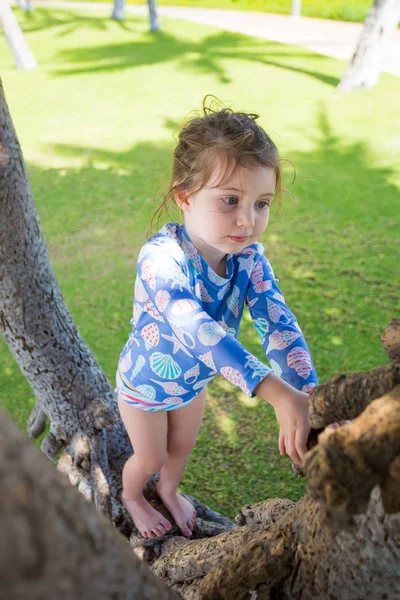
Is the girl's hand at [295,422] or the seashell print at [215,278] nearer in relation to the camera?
the girl's hand at [295,422]

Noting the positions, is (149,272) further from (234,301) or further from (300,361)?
(300,361)

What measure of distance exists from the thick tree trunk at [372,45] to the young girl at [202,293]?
901 cm

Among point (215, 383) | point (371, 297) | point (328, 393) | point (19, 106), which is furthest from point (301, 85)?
point (328, 393)

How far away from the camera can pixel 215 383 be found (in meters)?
4.30

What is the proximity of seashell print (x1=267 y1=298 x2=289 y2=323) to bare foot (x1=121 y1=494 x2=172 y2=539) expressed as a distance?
3.49 ft

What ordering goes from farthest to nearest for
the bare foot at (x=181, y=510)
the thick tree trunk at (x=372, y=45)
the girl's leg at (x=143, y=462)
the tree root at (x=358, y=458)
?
1. the thick tree trunk at (x=372, y=45)
2. the bare foot at (x=181, y=510)
3. the girl's leg at (x=143, y=462)
4. the tree root at (x=358, y=458)

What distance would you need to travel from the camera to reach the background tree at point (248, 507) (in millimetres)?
1049

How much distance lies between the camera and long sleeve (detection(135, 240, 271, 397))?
1634mm

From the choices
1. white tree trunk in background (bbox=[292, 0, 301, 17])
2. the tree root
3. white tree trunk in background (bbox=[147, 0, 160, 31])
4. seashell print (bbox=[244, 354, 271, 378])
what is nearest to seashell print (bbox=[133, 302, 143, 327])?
seashell print (bbox=[244, 354, 271, 378])

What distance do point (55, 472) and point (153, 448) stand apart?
5.67 ft

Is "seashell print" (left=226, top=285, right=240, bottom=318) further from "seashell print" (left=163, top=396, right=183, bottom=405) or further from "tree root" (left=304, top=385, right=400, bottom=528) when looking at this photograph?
"tree root" (left=304, top=385, right=400, bottom=528)

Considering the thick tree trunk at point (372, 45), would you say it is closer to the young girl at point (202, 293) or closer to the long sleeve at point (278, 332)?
the young girl at point (202, 293)

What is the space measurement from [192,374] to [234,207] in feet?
2.07

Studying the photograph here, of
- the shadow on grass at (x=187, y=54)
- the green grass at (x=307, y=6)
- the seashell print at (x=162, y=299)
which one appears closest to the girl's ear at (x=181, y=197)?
the seashell print at (x=162, y=299)
